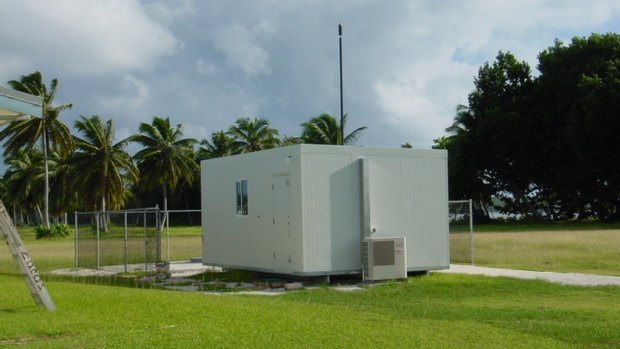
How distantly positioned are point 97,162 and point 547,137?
33030 mm

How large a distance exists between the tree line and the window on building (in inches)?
1222

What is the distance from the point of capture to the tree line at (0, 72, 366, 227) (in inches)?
2008

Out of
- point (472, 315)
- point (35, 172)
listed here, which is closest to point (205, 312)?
point (472, 315)

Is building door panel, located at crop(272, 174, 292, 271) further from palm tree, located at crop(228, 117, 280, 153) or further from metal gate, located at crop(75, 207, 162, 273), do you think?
palm tree, located at crop(228, 117, 280, 153)

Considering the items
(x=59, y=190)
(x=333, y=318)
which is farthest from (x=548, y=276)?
(x=59, y=190)

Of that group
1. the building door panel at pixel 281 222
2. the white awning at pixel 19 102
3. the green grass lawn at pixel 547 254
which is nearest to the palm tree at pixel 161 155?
the green grass lawn at pixel 547 254

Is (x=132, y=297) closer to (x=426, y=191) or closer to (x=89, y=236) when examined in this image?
(x=426, y=191)

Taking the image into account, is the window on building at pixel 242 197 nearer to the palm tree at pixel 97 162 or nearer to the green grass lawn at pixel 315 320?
the green grass lawn at pixel 315 320

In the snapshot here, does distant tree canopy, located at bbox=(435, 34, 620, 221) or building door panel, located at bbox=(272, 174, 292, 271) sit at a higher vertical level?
distant tree canopy, located at bbox=(435, 34, 620, 221)

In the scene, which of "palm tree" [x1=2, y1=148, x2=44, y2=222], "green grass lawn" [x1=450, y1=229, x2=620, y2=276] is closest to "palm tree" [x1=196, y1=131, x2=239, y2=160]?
"palm tree" [x1=2, y1=148, x2=44, y2=222]

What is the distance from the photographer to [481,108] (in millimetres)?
58094

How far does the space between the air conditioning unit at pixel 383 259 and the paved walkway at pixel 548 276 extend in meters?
2.51

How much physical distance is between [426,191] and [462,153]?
4043 centimetres

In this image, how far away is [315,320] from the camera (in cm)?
984
